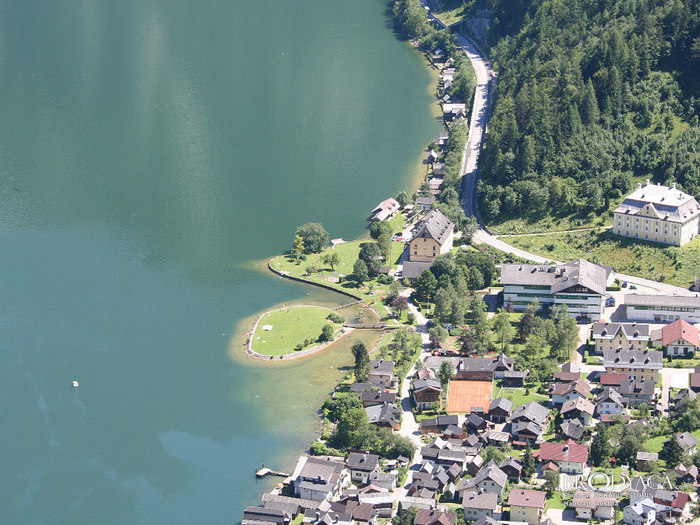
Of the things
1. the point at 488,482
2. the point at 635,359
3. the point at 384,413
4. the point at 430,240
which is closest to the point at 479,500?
the point at 488,482

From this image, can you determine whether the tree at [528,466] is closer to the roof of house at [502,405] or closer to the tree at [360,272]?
the roof of house at [502,405]

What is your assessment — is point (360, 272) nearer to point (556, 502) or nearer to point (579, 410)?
point (579, 410)

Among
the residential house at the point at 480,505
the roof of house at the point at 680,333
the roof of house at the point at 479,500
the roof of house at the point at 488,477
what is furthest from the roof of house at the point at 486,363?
the residential house at the point at 480,505

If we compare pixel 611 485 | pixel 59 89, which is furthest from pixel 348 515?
pixel 59 89

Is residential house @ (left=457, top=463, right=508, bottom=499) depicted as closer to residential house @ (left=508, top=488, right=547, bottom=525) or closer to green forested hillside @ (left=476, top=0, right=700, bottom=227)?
residential house @ (left=508, top=488, right=547, bottom=525)

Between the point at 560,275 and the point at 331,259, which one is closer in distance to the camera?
the point at 560,275

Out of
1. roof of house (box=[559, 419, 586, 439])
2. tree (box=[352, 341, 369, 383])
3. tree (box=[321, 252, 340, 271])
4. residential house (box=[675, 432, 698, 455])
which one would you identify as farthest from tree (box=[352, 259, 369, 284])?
residential house (box=[675, 432, 698, 455])
